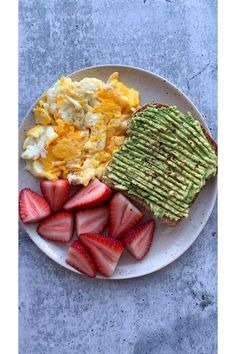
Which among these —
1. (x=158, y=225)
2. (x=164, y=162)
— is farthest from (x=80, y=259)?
(x=164, y=162)

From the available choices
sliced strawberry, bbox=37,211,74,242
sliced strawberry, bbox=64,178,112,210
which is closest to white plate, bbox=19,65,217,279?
sliced strawberry, bbox=37,211,74,242

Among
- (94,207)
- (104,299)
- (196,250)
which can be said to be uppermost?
(94,207)

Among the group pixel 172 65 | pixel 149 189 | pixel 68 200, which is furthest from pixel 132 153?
pixel 172 65

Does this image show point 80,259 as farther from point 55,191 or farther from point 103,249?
point 55,191

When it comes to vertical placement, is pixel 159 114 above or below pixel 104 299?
above

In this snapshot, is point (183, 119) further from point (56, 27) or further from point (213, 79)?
point (56, 27)

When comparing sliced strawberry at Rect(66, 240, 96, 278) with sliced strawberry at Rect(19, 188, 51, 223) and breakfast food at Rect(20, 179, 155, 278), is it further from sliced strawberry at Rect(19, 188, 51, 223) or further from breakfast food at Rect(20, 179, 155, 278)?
sliced strawberry at Rect(19, 188, 51, 223)
